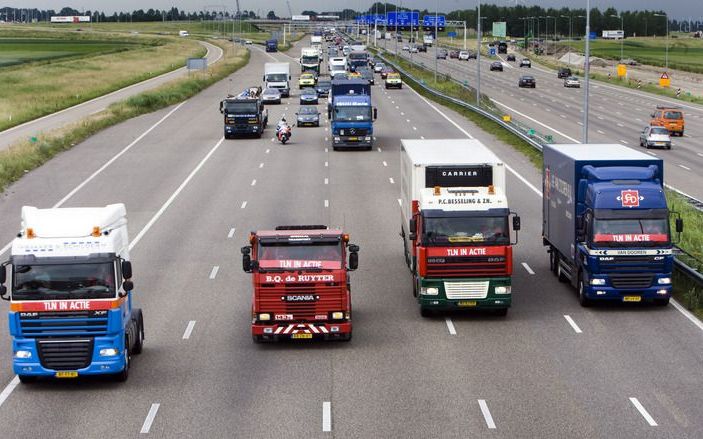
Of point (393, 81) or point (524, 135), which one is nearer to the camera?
point (524, 135)

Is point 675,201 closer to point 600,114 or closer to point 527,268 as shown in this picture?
point 527,268

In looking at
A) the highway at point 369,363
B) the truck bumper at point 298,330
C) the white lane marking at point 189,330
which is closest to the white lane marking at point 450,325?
the highway at point 369,363

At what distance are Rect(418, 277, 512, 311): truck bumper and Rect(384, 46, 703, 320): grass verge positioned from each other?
491cm

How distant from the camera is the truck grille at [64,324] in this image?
67.4ft

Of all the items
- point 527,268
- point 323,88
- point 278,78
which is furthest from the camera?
point 278,78

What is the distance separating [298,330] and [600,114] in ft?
221

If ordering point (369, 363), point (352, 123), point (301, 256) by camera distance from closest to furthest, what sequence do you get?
point (369, 363)
point (301, 256)
point (352, 123)

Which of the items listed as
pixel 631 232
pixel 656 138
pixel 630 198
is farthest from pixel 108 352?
pixel 656 138

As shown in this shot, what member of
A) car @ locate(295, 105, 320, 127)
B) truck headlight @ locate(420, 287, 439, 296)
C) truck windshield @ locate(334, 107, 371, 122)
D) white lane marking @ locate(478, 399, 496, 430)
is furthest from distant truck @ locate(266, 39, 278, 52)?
white lane marking @ locate(478, 399, 496, 430)

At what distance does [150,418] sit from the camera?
19.5m

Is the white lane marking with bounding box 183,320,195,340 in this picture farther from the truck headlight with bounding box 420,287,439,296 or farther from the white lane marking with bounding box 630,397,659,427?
the white lane marking with bounding box 630,397,659,427

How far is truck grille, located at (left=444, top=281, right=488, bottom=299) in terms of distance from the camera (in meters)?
26.3

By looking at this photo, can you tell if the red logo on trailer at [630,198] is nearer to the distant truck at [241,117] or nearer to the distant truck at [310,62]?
the distant truck at [241,117]

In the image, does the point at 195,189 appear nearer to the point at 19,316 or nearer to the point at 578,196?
the point at 578,196
